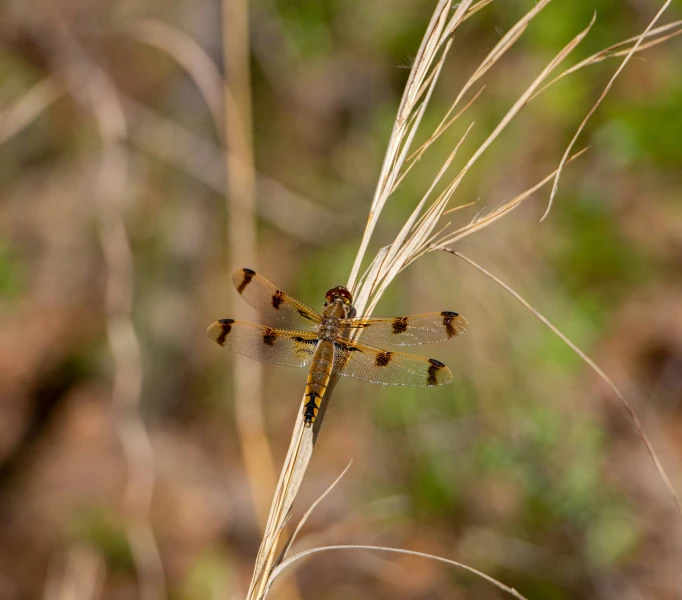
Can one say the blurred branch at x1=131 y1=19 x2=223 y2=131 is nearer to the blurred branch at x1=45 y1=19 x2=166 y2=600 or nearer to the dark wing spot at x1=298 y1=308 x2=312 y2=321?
the blurred branch at x1=45 y1=19 x2=166 y2=600

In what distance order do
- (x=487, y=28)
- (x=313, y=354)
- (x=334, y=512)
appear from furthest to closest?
(x=487, y=28), (x=334, y=512), (x=313, y=354)

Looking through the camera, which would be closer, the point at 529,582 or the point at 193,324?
the point at 529,582

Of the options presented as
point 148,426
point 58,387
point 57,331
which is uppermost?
point 57,331

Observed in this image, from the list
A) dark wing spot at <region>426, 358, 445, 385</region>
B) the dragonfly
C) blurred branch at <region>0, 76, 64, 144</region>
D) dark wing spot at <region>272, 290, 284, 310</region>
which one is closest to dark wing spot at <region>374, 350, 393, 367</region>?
the dragonfly

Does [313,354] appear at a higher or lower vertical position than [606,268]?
lower

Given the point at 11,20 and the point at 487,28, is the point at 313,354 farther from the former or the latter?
the point at 11,20

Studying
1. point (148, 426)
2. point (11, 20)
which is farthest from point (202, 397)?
point (11, 20)

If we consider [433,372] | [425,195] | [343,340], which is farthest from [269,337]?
[425,195]
